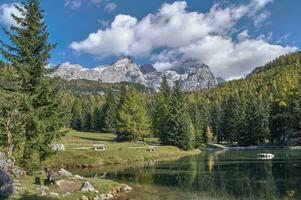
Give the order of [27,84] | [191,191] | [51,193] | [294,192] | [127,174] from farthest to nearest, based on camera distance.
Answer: [127,174], [27,84], [191,191], [294,192], [51,193]

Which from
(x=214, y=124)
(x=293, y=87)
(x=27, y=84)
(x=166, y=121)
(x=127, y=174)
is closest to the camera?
(x=27, y=84)

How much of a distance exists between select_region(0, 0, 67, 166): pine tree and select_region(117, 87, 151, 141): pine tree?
6123cm

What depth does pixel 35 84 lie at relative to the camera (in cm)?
3747

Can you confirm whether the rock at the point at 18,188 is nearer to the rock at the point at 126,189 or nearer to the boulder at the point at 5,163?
the boulder at the point at 5,163

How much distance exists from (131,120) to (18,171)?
2666 inches

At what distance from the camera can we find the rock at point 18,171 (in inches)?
1287

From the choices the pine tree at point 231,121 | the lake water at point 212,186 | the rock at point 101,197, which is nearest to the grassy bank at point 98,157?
the lake water at point 212,186

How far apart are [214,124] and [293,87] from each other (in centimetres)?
4860

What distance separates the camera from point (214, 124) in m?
170

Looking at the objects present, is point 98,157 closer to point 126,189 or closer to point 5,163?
point 126,189

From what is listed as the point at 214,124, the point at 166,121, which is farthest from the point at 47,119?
the point at 214,124

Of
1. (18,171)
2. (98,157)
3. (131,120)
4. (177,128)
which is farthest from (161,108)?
(18,171)

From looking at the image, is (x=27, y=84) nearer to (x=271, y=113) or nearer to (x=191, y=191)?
(x=191, y=191)

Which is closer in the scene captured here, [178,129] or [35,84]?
[35,84]
